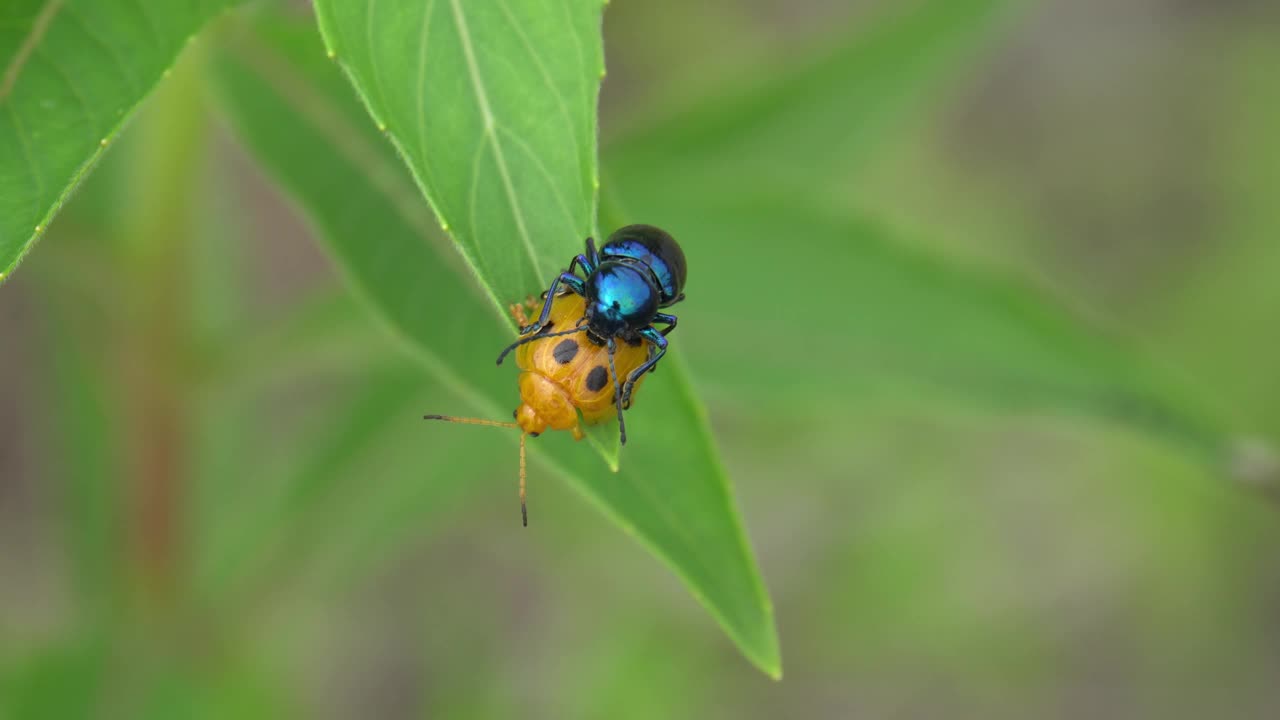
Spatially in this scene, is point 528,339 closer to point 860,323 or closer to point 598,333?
point 598,333

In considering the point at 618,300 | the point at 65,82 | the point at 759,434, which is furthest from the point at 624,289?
the point at 759,434

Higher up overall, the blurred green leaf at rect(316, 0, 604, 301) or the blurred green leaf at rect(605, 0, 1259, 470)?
the blurred green leaf at rect(316, 0, 604, 301)

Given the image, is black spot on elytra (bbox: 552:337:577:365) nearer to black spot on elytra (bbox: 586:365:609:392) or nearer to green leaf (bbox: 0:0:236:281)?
black spot on elytra (bbox: 586:365:609:392)

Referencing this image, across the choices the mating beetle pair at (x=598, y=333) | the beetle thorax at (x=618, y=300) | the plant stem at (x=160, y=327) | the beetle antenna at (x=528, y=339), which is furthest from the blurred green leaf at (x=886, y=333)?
the plant stem at (x=160, y=327)

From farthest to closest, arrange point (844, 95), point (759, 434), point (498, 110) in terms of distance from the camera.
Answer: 1. point (759, 434)
2. point (844, 95)
3. point (498, 110)

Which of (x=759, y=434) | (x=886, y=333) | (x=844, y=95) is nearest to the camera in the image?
(x=886, y=333)

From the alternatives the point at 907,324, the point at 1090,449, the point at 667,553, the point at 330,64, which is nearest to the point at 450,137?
the point at 667,553

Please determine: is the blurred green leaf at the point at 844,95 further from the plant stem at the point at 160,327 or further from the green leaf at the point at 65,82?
the green leaf at the point at 65,82

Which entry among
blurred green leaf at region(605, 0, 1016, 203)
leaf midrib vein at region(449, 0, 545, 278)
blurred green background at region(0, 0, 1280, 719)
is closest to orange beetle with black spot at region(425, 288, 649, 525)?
leaf midrib vein at region(449, 0, 545, 278)
